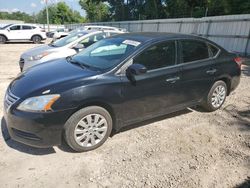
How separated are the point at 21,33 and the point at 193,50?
1802cm

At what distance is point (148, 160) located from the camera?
3111 millimetres

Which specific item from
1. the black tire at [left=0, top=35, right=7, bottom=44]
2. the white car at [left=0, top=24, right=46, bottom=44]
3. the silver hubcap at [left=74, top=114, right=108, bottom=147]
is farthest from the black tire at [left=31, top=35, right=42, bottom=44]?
the silver hubcap at [left=74, top=114, right=108, bottom=147]

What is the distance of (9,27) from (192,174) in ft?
64.6

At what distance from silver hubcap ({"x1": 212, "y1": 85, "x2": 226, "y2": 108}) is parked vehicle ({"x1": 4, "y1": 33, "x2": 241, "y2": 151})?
0.11 feet

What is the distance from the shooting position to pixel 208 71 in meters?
4.26

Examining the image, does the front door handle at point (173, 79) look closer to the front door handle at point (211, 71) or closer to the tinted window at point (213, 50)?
the front door handle at point (211, 71)

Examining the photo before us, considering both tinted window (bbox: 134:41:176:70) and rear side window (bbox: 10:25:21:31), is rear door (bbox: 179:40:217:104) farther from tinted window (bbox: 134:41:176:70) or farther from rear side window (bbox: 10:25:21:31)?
rear side window (bbox: 10:25:21:31)

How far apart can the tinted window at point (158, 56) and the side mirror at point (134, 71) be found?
0.69 feet

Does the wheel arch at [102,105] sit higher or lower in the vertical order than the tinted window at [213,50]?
lower

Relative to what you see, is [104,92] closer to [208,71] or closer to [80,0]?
[208,71]

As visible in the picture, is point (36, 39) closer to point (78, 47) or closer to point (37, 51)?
point (37, 51)

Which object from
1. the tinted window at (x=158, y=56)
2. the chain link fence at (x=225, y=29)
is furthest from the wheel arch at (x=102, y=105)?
the chain link fence at (x=225, y=29)

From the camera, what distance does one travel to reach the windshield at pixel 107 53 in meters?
3.46

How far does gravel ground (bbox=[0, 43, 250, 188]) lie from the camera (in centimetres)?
273
